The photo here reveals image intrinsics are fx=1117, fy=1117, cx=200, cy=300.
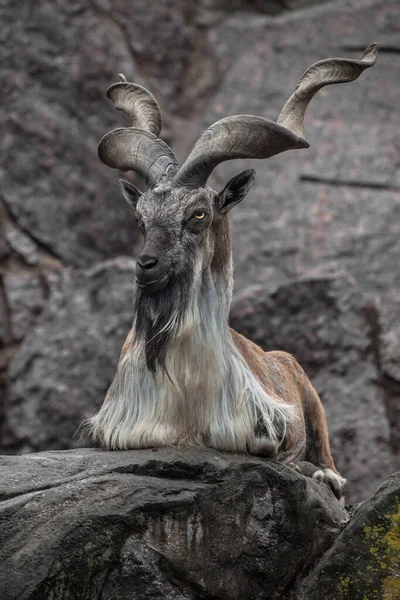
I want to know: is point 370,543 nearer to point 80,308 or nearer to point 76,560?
point 76,560

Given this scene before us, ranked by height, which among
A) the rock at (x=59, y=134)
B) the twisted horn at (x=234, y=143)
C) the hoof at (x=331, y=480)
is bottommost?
the hoof at (x=331, y=480)

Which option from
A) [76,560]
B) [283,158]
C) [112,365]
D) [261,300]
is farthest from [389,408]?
[76,560]

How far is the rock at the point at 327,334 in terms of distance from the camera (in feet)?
48.9

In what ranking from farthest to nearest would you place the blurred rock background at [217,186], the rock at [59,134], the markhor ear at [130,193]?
the rock at [59,134], the blurred rock background at [217,186], the markhor ear at [130,193]

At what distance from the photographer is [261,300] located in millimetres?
15180

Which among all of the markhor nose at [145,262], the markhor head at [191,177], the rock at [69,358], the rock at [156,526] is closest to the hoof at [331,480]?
the rock at [156,526]

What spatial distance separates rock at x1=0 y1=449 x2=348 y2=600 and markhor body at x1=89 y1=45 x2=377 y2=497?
1.32 feet

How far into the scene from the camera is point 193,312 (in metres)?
8.92

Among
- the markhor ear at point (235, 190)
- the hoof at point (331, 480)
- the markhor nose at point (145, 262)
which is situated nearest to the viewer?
the markhor nose at point (145, 262)

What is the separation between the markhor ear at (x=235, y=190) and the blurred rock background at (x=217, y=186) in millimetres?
5718

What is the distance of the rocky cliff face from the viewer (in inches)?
286

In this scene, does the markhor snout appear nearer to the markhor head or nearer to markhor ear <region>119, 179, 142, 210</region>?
the markhor head

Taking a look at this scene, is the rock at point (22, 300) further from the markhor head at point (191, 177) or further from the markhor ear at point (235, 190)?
the markhor ear at point (235, 190)

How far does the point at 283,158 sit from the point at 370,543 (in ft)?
36.0
